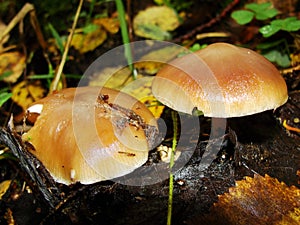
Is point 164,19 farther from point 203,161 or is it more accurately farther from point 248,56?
point 203,161

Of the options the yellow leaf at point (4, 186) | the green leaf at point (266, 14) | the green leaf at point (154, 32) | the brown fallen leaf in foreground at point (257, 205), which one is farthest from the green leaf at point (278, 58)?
the yellow leaf at point (4, 186)

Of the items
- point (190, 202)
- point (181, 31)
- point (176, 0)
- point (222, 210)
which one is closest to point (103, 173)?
point (190, 202)

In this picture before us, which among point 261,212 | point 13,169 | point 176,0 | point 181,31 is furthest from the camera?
point 176,0

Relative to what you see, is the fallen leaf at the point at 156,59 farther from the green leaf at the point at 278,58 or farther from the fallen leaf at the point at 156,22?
the green leaf at the point at 278,58

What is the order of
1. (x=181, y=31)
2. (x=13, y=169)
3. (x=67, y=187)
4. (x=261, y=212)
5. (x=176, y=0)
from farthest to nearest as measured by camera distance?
1. (x=176, y=0)
2. (x=181, y=31)
3. (x=13, y=169)
4. (x=67, y=187)
5. (x=261, y=212)

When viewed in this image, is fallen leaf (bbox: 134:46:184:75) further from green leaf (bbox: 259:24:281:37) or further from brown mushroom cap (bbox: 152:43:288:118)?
brown mushroom cap (bbox: 152:43:288:118)

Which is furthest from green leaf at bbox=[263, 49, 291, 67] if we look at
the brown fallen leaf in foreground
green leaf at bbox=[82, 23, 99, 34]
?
green leaf at bbox=[82, 23, 99, 34]

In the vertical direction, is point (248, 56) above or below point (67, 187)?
above
